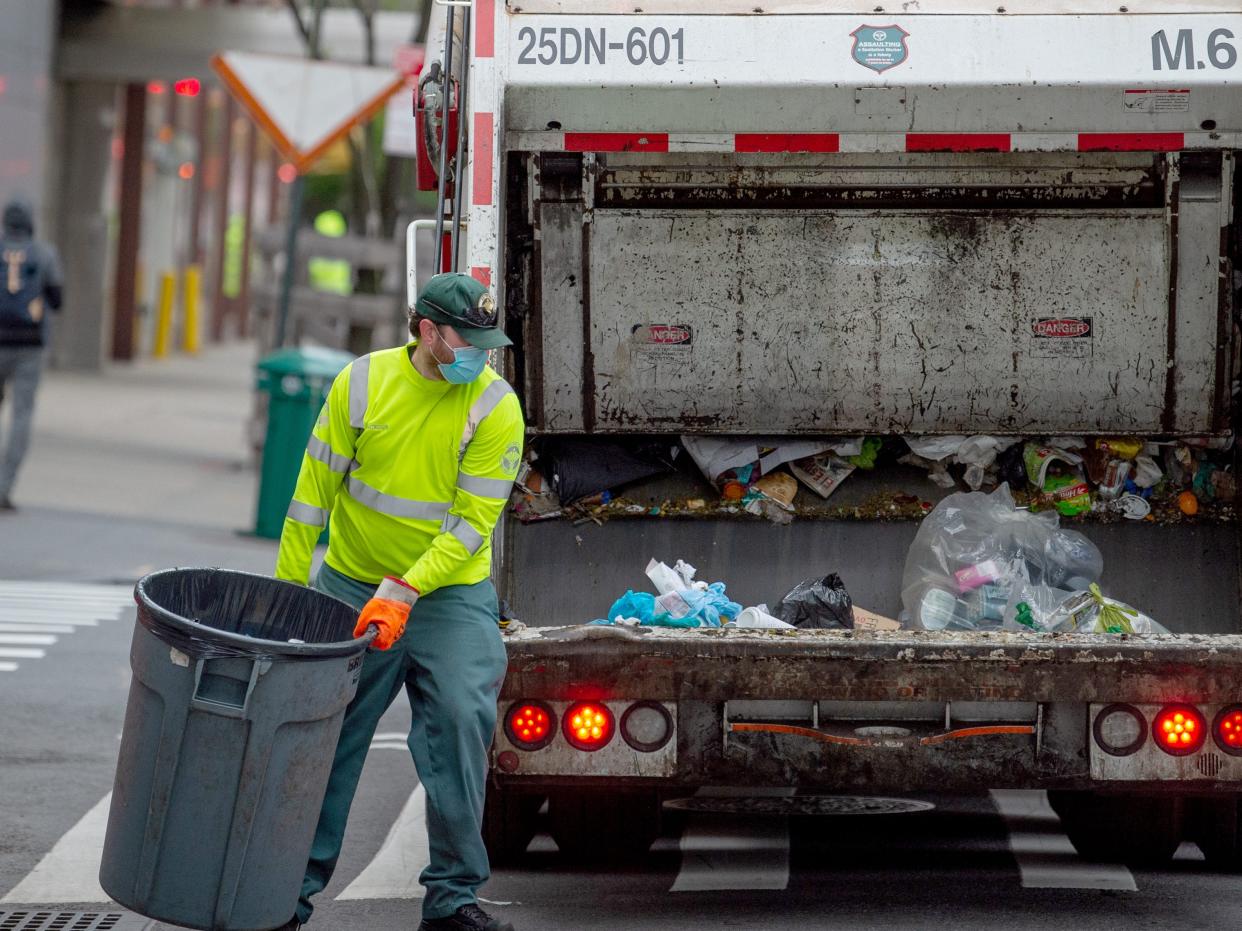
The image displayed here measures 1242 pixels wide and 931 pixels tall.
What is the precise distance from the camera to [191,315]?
2978 cm

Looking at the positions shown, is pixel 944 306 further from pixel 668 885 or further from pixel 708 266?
pixel 668 885

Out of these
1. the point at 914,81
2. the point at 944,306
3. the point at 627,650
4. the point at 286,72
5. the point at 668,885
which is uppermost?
the point at 286,72

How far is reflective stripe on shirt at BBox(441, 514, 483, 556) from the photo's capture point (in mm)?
4562

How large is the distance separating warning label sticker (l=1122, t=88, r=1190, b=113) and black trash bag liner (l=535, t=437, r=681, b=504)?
5.73ft

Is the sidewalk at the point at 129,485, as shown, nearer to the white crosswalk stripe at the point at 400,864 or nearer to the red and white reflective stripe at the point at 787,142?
the white crosswalk stripe at the point at 400,864

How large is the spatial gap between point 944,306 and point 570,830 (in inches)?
75.9

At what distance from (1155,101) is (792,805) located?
7.60ft

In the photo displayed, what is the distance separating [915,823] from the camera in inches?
253

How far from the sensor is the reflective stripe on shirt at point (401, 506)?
4.64 m

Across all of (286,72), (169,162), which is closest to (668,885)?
(286,72)

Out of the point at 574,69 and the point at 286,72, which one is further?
the point at 286,72

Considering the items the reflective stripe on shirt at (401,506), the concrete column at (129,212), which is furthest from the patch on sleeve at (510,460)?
the concrete column at (129,212)

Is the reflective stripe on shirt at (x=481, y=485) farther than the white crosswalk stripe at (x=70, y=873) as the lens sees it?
No

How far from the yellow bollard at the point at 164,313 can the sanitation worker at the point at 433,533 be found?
76.3ft
